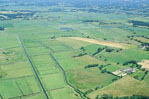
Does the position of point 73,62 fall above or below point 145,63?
below

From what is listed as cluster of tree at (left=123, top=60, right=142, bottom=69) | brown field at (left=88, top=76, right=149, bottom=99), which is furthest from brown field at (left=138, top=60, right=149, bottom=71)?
brown field at (left=88, top=76, right=149, bottom=99)

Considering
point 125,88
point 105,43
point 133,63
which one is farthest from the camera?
point 105,43

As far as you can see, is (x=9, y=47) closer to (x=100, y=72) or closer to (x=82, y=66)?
(x=82, y=66)

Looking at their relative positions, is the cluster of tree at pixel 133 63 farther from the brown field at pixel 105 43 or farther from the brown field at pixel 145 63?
the brown field at pixel 105 43

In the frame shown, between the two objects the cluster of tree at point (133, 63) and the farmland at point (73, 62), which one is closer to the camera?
the farmland at point (73, 62)

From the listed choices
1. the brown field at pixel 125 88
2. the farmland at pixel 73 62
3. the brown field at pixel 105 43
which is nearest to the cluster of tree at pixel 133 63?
the farmland at pixel 73 62

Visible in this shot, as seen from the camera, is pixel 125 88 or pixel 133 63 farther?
pixel 133 63

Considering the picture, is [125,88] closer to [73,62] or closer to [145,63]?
[145,63]

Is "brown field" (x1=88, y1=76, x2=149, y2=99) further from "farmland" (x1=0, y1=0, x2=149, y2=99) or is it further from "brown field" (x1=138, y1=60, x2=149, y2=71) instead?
"brown field" (x1=138, y1=60, x2=149, y2=71)

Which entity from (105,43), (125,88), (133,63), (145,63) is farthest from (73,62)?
(105,43)

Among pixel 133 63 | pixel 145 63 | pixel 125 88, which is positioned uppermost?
pixel 125 88
